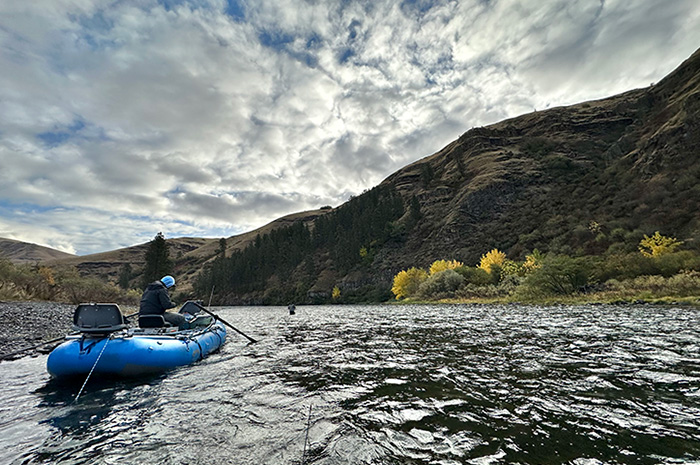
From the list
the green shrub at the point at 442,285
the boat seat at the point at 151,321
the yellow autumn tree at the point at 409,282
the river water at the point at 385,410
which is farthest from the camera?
the yellow autumn tree at the point at 409,282

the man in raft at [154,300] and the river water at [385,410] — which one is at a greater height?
the man in raft at [154,300]

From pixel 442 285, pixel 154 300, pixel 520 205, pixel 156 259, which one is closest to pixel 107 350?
pixel 154 300

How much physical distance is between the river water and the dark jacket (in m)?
2.80

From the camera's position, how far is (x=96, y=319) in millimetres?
8695

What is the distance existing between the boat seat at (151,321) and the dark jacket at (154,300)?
0.47 meters

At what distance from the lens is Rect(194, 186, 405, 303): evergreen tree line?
106 meters

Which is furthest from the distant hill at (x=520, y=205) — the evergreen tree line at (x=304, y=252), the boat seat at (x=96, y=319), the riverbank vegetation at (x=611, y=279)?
the boat seat at (x=96, y=319)

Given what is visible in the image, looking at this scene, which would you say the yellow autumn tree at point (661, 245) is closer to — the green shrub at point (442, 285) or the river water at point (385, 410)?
the green shrub at point (442, 285)

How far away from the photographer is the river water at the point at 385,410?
430cm

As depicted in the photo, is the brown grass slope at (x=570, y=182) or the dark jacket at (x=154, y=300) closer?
the dark jacket at (x=154, y=300)

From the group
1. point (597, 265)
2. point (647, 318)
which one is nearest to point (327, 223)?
point (597, 265)

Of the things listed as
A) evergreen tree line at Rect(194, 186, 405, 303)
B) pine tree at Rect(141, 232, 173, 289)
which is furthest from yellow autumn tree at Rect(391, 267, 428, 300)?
pine tree at Rect(141, 232, 173, 289)

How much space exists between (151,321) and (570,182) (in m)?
101

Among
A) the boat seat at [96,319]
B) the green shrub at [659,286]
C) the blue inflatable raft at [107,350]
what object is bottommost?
the green shrub at [659,286]
